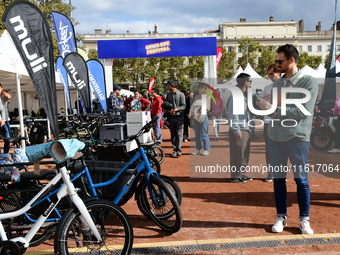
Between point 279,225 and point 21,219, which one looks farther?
point 279,225

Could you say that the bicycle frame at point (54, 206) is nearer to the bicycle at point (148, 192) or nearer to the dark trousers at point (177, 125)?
the bicycle at point (148, 192)

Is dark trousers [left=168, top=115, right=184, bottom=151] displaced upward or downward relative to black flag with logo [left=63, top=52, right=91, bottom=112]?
downward

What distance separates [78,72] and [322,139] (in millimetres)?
7266

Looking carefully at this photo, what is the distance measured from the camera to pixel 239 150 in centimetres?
675

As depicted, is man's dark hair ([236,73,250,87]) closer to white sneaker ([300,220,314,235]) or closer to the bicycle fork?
white sneaker ([300,220,314,235])

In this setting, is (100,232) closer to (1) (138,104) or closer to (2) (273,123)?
(2) (273,123)

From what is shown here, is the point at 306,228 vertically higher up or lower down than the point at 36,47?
lower down

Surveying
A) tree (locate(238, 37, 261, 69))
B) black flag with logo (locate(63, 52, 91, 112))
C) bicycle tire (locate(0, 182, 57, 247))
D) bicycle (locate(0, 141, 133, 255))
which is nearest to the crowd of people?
bicycle (locate(0, 141, 133, 255))

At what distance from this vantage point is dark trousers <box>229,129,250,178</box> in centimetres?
675

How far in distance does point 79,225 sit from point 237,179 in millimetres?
4250

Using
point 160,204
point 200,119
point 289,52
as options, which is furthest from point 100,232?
point 200,119

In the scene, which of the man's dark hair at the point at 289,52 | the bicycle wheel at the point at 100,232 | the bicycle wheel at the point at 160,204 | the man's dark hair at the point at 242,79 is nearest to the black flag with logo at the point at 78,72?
the man's dark hair at the point at 242,79

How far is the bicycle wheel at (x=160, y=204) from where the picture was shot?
4.16 meters

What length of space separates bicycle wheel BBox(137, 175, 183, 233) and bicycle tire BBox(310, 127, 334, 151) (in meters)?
7.20
